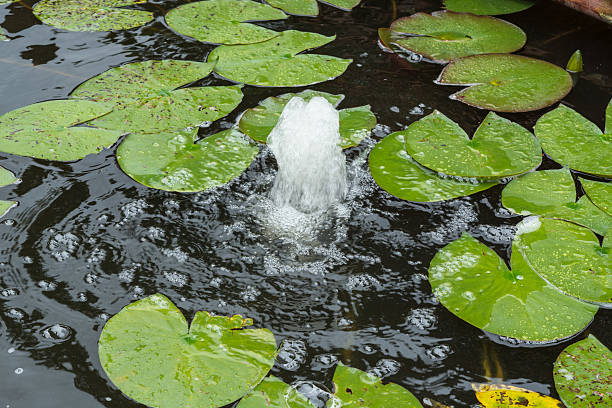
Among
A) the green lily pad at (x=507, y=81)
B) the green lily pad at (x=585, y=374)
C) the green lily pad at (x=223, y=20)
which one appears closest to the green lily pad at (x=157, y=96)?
the green lily pad at (x=223, y=20)

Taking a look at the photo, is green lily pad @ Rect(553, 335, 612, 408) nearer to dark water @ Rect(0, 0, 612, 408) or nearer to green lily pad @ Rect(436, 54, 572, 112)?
dark water @ Rect(0, 0, 612, 408)

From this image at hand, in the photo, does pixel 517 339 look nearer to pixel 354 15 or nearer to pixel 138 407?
pixel 138 407

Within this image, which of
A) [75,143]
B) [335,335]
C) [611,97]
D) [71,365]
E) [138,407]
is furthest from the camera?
[611,97]

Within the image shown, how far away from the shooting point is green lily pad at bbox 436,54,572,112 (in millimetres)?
2764

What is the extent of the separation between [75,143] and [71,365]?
3.61 ft

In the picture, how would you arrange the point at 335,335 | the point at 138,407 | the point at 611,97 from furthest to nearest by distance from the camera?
the point at 611,97
the point at 335,335
the point at 138,407

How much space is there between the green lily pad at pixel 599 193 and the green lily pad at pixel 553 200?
16mm

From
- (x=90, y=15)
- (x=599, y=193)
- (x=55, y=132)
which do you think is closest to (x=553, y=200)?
(x=599, y=193)

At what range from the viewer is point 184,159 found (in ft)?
7.84

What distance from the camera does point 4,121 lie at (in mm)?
2578

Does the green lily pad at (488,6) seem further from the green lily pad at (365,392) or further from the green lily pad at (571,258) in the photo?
the green lily pad at (365,392)

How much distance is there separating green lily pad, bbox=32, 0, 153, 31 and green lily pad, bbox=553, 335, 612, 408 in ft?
9.10

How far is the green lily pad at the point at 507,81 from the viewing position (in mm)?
2764

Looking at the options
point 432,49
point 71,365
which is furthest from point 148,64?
point 71,365
